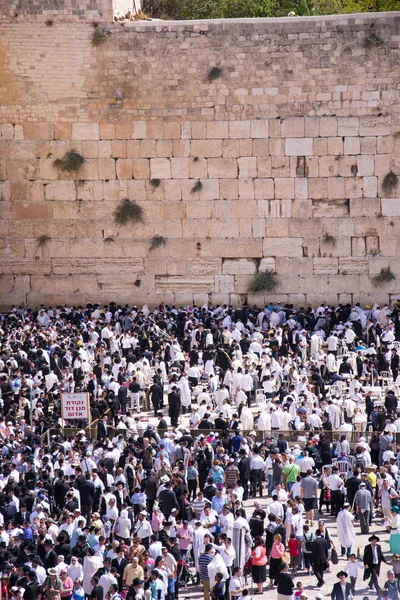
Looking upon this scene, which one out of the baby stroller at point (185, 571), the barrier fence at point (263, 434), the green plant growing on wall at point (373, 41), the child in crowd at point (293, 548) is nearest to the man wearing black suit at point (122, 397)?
the barrier fence at point (263, 434)

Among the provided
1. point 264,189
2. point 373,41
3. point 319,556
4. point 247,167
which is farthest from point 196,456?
point 373,41

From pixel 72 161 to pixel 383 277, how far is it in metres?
8.23

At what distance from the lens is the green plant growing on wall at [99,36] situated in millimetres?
33062

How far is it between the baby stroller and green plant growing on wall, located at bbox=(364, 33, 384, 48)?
56.9ft

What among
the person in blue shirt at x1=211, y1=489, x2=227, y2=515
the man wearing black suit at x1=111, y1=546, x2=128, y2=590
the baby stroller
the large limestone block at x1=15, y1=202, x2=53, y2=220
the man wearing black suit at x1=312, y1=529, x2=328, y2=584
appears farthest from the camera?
the large limestone block at x1=15, y1=202, x2=53, y2=220

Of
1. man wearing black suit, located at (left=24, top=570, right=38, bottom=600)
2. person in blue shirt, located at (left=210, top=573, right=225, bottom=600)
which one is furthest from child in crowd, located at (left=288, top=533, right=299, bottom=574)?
man wearing black suit, located at (left=24, top=570, right=38, bottom=600)

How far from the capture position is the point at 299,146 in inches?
1300

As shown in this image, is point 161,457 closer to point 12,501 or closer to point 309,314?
point 12,501

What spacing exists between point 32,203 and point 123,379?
9.22m

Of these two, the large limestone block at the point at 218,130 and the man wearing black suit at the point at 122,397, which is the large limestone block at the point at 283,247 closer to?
the large limestone block at the point at 218,130

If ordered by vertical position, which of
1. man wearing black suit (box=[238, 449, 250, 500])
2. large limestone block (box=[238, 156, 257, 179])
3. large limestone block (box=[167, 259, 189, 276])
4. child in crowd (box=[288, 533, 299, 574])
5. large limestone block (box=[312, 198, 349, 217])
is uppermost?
large limestone block (box=[238, 156, 257, 179])

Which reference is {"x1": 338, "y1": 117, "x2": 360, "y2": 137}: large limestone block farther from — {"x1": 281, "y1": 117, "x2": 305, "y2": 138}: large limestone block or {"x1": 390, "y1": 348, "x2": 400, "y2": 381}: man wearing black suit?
{"x1": 390, "y1": 348, "x2": 400, "y2": 381}: man wearing black suit

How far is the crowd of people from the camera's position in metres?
17.4

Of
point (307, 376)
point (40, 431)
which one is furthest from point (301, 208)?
point (40, 431)
